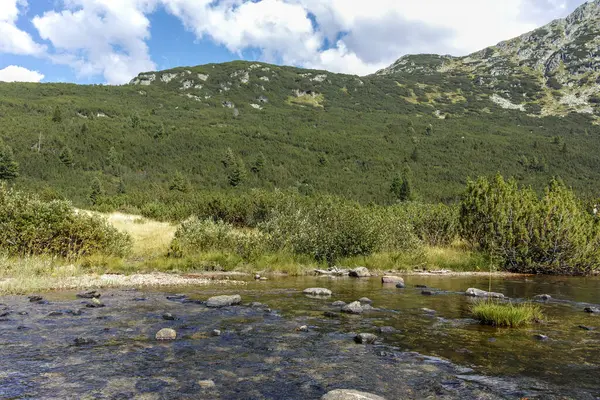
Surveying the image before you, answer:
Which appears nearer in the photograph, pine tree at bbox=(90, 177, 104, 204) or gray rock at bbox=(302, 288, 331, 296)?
gray rock at bbox=(302, 288, 331, 296)

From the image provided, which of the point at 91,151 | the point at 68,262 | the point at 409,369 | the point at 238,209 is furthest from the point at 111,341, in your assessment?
the point at 91,151

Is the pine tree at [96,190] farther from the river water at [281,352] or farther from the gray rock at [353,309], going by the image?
the gray rock at [353,309]

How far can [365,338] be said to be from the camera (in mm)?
9680

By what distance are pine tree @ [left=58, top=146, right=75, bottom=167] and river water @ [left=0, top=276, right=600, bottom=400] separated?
219ft

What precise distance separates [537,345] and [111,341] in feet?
30.4

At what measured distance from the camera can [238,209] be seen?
4138 centimetres

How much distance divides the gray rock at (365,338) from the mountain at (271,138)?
44676 millimetres

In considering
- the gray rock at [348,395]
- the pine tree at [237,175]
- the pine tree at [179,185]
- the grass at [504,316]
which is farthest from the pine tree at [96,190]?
the gray rock at [348,395]

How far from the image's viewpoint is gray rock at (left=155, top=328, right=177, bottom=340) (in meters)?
9.60

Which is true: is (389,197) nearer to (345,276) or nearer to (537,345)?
(345,276)

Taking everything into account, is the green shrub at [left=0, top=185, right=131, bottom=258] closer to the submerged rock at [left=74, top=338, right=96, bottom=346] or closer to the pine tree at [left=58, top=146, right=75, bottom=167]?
the submerged rock at [left=74, top=338, right=96, bottom=346]

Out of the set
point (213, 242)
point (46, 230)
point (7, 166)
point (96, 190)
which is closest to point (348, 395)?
point (46, 230)

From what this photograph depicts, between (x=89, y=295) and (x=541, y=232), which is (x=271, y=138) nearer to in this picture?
(x=541, y=232)

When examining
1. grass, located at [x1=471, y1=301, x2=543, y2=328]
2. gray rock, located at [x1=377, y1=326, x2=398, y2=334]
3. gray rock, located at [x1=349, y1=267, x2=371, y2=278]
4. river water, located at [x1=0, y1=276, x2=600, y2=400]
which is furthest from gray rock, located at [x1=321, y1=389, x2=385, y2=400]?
gray rock, located at [x1=349, y1=267, x2=371, y2=278]
